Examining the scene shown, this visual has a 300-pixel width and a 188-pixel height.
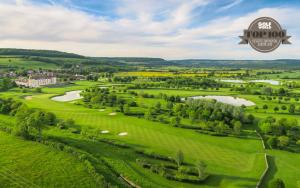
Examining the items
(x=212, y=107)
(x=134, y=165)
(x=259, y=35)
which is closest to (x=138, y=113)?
(x=212, y=107)

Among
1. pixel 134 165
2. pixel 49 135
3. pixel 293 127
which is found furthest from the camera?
pixel 293 127

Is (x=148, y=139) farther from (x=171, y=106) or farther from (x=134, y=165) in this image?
(x=171, y=106)

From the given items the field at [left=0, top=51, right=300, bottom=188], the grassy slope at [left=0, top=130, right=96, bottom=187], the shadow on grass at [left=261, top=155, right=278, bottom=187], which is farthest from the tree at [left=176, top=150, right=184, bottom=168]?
the grassy slope at [left=0, top=130, right=96, bottom=187]

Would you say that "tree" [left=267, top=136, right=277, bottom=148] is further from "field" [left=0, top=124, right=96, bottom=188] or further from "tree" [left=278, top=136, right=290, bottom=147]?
"field" [left=0, top=124, right=96, bottom=188]

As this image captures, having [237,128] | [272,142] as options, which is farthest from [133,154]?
[272,142]

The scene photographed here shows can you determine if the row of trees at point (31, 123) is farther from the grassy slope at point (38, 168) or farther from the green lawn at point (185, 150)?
the grassy slope at point (38, 168)

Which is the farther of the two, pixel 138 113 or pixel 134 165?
pixel 138 113

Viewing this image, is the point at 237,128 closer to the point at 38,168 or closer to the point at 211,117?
the point at 211,117
